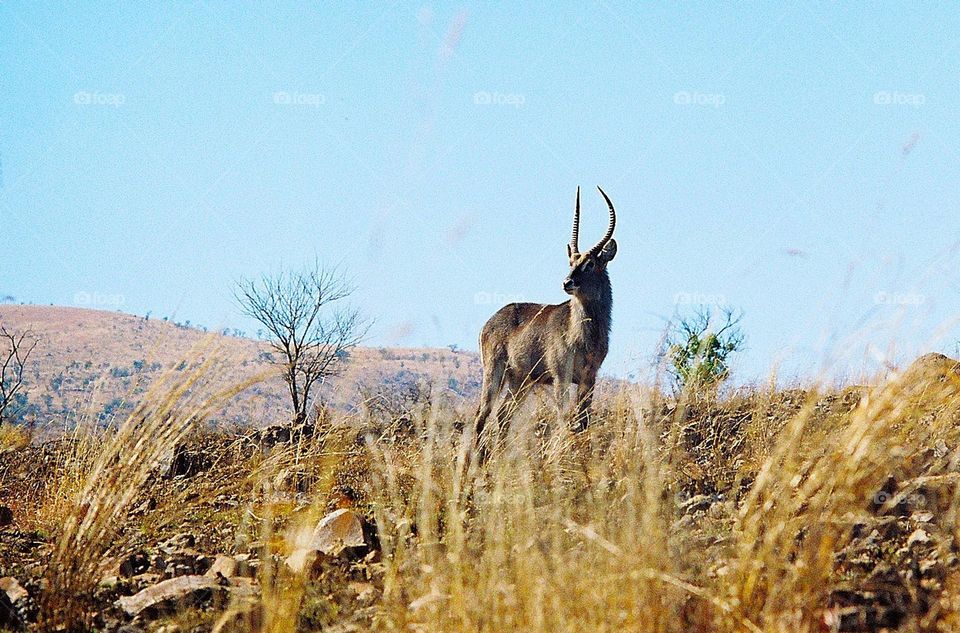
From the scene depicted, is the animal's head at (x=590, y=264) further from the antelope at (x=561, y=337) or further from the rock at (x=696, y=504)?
the rock at (x=696, y=504)

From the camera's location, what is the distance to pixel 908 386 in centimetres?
432

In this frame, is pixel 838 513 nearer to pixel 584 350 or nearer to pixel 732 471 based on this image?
pixel 732 471

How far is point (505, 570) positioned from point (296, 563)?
1287 mm

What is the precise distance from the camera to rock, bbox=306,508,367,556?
5.19 m

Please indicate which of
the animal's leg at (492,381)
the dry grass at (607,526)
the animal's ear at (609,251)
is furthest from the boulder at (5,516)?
the animal's ear at (609,251)

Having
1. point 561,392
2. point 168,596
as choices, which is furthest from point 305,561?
point 561,392

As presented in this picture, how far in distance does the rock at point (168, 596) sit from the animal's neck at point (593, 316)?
6408mm

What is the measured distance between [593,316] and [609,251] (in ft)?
2.59

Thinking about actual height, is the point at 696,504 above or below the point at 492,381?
below

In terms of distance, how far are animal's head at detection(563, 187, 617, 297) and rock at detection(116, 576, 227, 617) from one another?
6.45 meters

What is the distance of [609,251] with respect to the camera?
10844 mm

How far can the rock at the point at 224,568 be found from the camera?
15.9ft

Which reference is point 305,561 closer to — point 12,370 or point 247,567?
point 247,567

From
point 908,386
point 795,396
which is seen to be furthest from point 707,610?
point 795,396
